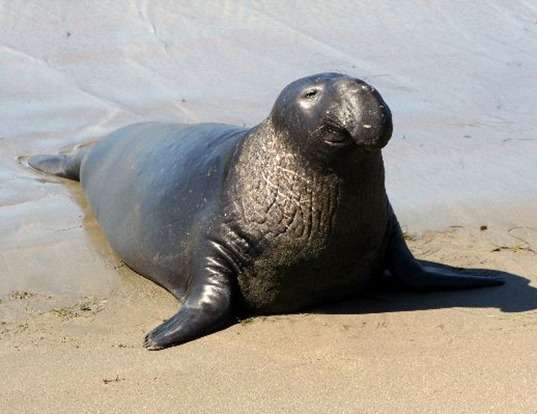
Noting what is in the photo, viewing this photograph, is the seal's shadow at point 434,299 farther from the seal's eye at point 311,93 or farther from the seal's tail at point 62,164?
the seal's tail at point 62,164

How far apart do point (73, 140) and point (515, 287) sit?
15.0ft

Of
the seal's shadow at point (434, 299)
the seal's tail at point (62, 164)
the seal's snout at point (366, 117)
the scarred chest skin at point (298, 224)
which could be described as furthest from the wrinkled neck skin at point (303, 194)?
the seal's tail at point (62, 164)

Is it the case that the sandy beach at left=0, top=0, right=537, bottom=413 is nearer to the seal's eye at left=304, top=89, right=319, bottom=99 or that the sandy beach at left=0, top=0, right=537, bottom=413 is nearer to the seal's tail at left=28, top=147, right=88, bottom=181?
the seal's tail at left=28, top=147, right=88, bottom=181

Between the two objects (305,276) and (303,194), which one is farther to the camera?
(305,276)

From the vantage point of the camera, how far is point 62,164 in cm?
780

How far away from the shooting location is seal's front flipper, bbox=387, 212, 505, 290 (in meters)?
5.20

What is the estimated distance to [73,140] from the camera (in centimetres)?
870

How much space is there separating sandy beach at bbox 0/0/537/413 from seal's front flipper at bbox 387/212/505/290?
2.9 inches

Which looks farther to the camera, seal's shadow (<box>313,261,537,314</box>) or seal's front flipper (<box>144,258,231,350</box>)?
seal's shadow (<box>313,261,537,314</box>)

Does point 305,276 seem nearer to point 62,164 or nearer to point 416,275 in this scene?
point 416,275

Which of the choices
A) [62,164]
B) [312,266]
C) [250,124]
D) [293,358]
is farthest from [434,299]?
[250,124]

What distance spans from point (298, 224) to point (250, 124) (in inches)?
162

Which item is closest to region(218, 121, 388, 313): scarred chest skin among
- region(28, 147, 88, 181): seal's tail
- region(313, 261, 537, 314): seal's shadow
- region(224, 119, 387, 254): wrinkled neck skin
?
region(224, 119, 387, 254): wrinkled neck skin

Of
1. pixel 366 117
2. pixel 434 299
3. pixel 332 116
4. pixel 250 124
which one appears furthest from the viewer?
pixel 250 124
